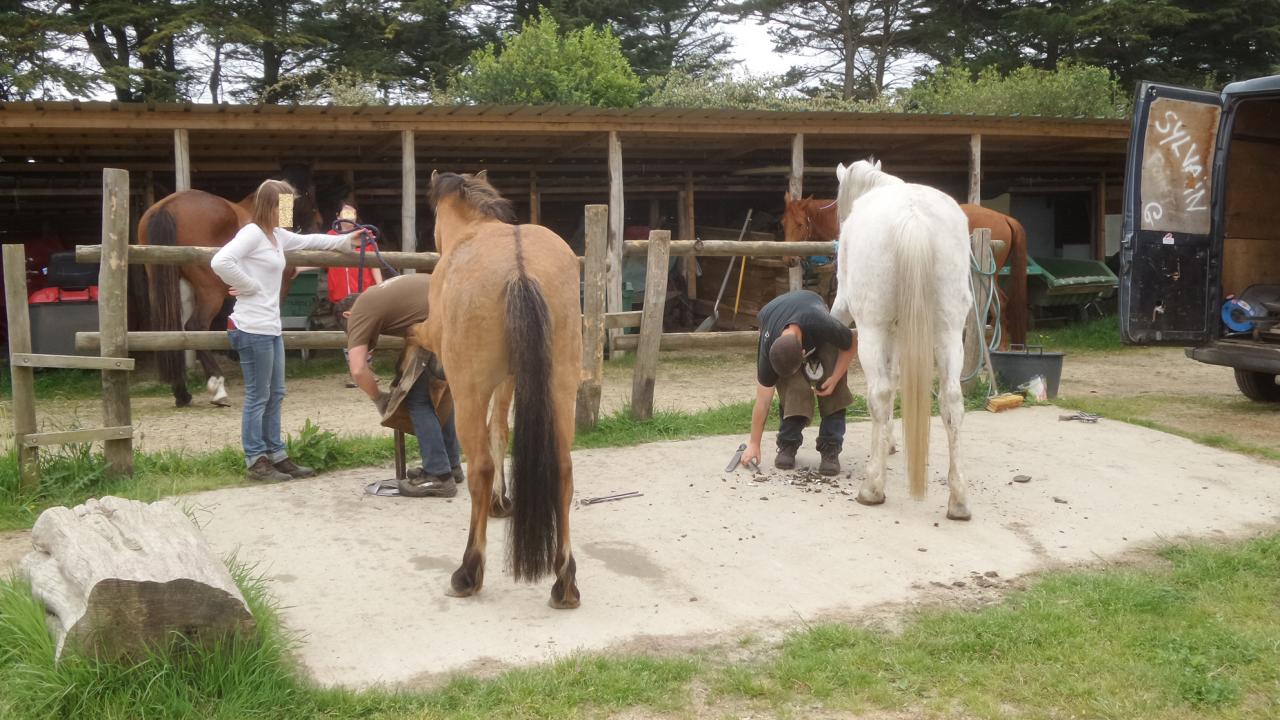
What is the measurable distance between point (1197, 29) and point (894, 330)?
23.4 m

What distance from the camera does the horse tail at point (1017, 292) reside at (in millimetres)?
10500

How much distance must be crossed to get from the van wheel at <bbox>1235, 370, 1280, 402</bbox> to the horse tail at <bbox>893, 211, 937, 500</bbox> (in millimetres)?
5070

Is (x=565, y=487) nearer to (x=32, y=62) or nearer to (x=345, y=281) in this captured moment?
(x=345, y=281)

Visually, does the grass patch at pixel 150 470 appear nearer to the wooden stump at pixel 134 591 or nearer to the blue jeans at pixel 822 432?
the wooden stump at pixel 134 591

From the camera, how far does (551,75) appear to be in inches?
711

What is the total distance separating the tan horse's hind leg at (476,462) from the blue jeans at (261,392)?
7.50ft

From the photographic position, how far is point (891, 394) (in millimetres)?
5043

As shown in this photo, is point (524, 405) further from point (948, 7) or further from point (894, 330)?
point (948, 7)

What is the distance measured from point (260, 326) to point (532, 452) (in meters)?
2.69

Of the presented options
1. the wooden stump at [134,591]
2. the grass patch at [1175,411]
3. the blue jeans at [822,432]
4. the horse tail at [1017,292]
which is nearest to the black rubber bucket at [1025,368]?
the grass patch at [1175,411]

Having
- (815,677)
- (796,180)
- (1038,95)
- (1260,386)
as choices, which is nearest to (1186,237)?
(1260,386)

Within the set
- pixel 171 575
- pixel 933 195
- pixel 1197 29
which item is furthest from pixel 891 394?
pixel 1197 29

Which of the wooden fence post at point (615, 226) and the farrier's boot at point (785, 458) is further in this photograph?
the wooden fence post at point (615, 226)

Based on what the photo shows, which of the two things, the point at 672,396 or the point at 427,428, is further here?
the point at 672,396
